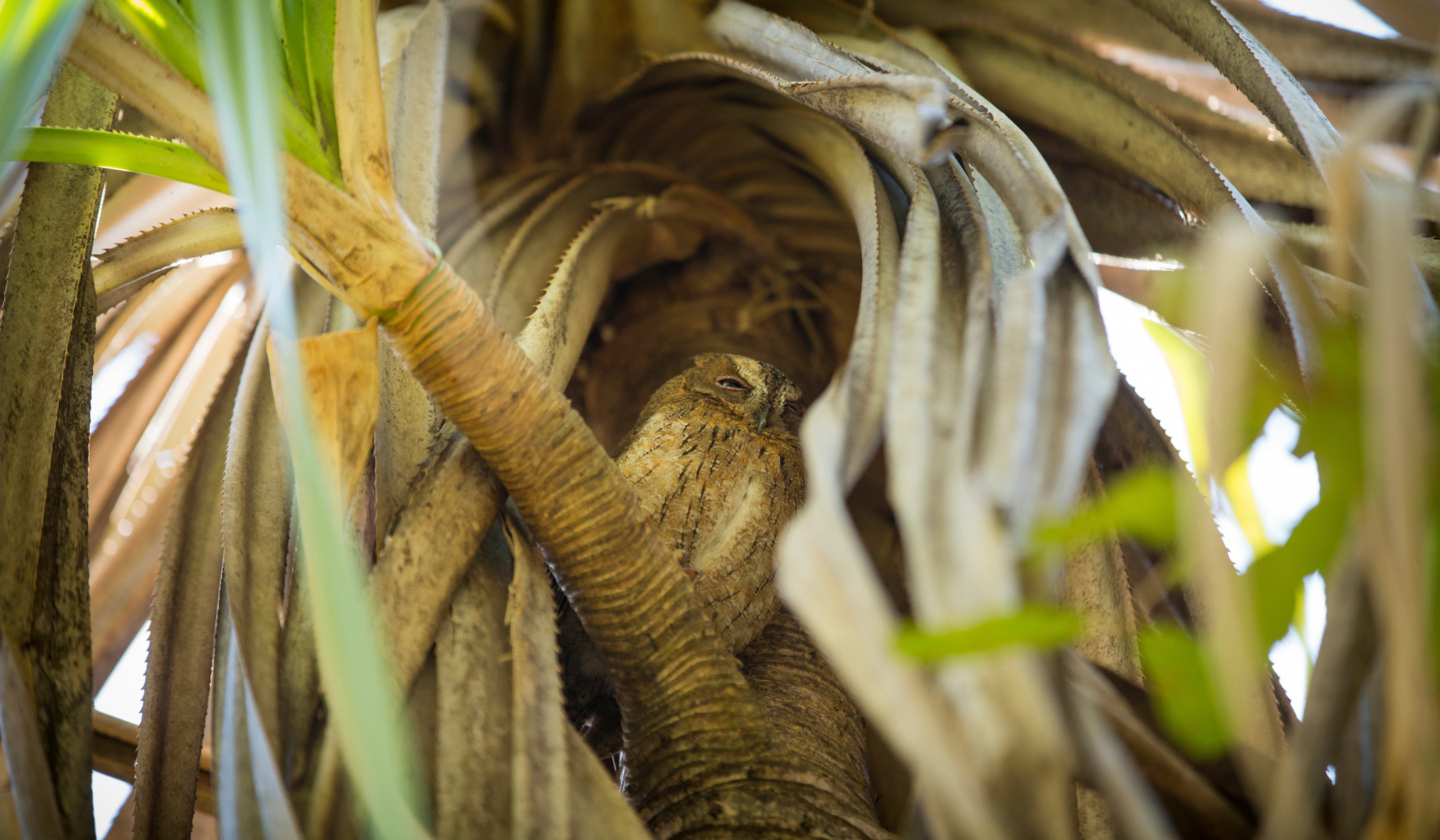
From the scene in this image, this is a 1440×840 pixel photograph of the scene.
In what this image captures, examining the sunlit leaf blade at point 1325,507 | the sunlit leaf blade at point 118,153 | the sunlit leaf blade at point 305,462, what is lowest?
the sunlit leaf blade at point 1325,507

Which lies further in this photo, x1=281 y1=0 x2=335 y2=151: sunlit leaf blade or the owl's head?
the owl's head

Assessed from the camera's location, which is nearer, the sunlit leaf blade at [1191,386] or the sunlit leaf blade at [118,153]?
the sunlit leaf blade at [1191,386]

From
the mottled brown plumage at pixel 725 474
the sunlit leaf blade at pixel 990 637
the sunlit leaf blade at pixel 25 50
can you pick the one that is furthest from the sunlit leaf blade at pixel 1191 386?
Answer: the sunlit leaf blade at pixel 25 50

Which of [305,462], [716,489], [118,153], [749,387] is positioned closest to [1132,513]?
[305,462]

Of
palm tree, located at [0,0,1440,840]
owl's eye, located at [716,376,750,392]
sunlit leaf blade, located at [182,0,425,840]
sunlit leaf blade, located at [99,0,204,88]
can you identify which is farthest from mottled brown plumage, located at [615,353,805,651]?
sunlit leaf blade, located at [99,0,204,88]

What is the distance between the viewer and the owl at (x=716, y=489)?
3.99ft

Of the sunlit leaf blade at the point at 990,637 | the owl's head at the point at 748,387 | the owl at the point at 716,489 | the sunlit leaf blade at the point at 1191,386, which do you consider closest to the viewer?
the sunlit leaf blade at the point at 990,637

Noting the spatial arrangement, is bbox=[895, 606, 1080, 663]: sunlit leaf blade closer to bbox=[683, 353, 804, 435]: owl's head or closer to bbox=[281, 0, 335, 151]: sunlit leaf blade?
bbox=[281, 0, 335, 151]: sunlit leaf blade

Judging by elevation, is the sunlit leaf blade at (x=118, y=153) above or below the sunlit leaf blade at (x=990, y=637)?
above

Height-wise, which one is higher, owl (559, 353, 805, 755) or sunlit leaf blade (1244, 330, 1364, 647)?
owl (559, 353, 805, 755)

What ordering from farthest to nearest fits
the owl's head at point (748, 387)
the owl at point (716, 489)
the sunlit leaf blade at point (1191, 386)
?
the owl's head at point (748, 387) → the owl at point (716, 489) → the sunlit leaf blade at point (1191, 386)

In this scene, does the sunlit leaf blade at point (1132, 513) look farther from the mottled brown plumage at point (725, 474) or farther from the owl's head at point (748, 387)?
the owl's head at point (748, 387)

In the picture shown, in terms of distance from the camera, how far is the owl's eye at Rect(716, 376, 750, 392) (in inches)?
64.9

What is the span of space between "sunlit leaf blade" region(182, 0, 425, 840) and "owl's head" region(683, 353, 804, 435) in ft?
3.44
